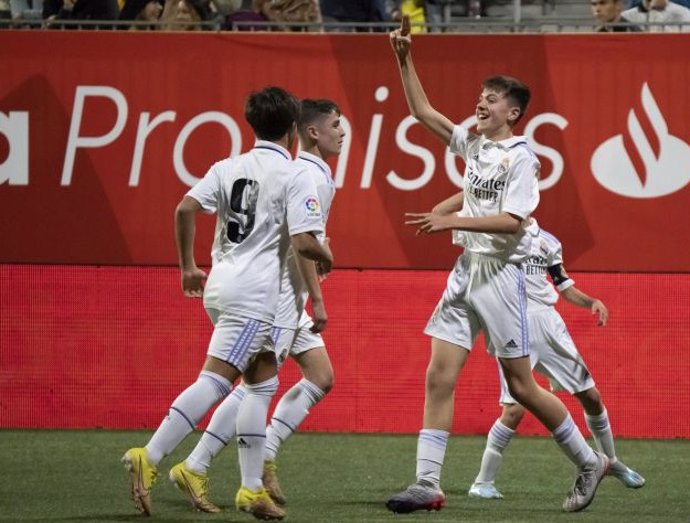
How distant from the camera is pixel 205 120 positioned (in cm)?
1225

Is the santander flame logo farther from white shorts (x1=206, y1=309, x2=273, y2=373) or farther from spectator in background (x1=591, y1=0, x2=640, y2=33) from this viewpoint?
white shorts (x1=206, y1=309, x2=273, y2=373)

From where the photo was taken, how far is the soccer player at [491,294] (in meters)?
7.64

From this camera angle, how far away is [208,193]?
7.15m

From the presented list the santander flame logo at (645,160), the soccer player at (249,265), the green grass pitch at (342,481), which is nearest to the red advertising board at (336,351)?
the green grass pitch at (342,481)

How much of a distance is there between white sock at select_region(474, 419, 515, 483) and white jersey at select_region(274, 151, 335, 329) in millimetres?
1389

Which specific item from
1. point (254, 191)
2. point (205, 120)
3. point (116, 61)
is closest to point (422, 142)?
point (205, 120)

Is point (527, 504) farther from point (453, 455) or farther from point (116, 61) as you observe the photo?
point (116, 61)

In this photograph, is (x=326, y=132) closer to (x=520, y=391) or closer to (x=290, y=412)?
(x=290, y=412)

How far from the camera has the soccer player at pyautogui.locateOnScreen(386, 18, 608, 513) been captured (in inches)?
301

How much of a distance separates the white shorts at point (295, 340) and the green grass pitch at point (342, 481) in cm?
78

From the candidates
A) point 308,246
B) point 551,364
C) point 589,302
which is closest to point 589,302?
point 589,302

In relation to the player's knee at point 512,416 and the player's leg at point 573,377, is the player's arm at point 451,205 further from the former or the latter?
the player's knee at point 512,416

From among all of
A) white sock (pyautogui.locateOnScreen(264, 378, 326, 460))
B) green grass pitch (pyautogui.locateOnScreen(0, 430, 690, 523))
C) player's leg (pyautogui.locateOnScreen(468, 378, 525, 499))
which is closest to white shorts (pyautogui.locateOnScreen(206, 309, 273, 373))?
green grass pitch (pyautogui.locateOnScreen(0, 430, 690, 523))

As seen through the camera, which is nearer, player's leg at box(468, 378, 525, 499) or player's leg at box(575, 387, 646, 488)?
player's leg at box(468, 378, 525, 499)
